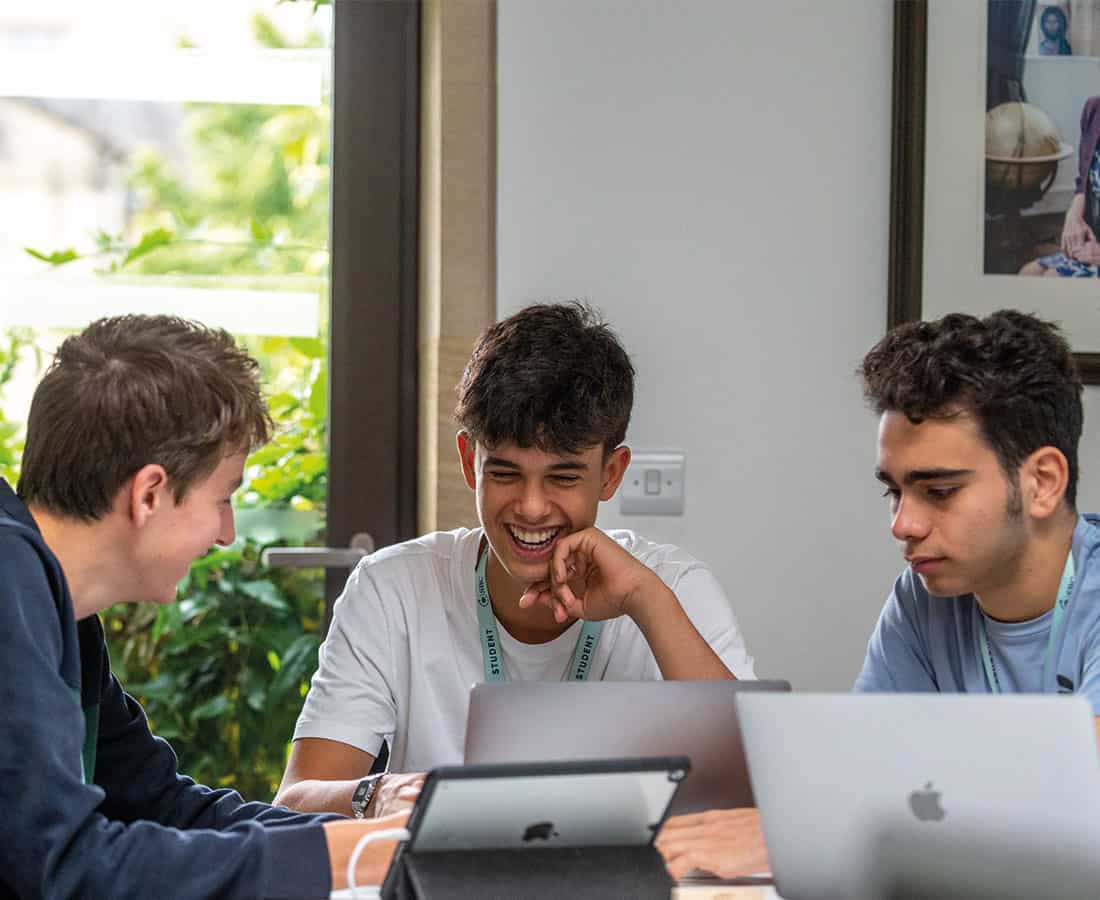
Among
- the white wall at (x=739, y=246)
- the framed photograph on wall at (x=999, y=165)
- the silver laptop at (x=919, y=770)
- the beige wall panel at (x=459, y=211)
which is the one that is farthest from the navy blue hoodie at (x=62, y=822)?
the framed photograph on wall at (x=999, y=165)

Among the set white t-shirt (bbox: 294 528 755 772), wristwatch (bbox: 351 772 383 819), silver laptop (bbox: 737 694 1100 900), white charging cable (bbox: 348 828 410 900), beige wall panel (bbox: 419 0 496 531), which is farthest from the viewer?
Result: beige wall panel (bbox: 419 0 496 531)

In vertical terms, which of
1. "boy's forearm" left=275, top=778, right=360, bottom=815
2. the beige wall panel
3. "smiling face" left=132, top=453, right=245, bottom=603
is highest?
the beige wall panel

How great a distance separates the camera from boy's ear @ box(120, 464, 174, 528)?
136cm

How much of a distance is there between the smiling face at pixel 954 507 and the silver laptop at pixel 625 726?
0.46 metres

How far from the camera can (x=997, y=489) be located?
179 centimetres

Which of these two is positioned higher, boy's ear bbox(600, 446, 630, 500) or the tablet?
boy's ear bbox(600, 446, 630, 500)

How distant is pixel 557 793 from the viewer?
1167 mm

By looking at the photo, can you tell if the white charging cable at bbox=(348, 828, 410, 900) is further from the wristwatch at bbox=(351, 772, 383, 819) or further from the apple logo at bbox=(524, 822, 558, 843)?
the wristwatch at bbox=(351, 772, 383, 819)

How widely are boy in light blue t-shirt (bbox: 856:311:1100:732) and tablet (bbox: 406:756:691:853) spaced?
2.39 ft

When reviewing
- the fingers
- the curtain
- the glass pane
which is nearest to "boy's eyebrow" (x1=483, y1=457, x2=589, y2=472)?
the fingers

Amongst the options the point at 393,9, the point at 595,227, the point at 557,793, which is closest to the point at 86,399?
the point at 557,793

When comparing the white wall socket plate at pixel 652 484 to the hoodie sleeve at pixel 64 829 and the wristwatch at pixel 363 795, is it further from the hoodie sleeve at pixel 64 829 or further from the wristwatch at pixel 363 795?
the hoodie sleeve at pixel 64 829

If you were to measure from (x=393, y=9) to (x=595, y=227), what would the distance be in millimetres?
588

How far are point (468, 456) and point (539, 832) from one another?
0.81 m
